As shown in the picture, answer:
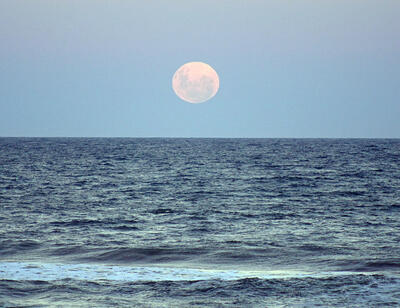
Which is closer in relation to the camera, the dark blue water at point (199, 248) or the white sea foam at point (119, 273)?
the dark blue water at point (199, 248)

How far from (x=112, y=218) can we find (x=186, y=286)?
1355 centimetres

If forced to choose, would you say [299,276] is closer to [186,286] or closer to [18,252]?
[186,286]

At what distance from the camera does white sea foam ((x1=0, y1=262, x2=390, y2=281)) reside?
1454 centimetres

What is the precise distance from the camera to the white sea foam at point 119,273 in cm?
1454

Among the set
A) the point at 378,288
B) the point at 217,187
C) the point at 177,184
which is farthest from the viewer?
the point at 177,184

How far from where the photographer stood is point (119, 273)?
15.2 metres

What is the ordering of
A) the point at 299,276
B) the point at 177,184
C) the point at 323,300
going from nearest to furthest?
1. the point at 323,300
2. the point at 299,276
3. the point at 177,184

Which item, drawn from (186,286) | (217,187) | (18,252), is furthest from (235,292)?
(217,187)

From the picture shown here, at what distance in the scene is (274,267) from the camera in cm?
1633

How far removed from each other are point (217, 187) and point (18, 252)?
26.0m

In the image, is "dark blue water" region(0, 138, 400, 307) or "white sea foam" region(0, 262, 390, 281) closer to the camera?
"dark blue water" region(0, 138, 400, 307)

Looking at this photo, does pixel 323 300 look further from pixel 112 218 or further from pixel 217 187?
pixel 217 187

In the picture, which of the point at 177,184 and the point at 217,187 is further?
the point at 177,184

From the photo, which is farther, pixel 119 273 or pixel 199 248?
pixel 199 248
